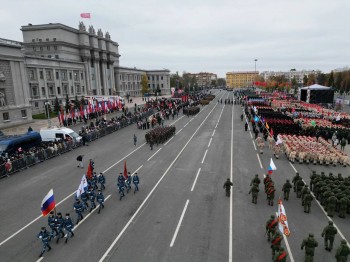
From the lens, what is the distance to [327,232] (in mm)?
10883

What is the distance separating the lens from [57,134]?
30516 mm

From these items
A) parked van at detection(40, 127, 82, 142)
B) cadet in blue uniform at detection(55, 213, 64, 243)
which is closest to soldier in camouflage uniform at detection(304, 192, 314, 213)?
cadet in blue uniform at detection(55, 213, 64, 243)

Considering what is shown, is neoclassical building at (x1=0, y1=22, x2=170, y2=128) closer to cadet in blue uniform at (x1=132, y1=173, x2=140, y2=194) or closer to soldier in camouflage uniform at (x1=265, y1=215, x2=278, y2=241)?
cadet in blue uniform at (x1=132, y1=173, x2=140, y2=194)

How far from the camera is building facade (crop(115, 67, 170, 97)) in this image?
10790 centimetres

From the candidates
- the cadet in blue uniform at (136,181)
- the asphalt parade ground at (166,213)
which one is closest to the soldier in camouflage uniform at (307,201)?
the asphalt parade ground at (166,213)

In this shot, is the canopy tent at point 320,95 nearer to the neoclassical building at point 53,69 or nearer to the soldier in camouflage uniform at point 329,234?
the neoclassical building at point 53,69

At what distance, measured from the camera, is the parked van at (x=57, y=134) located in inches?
1190

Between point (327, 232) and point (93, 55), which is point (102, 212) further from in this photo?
point (93, 55)

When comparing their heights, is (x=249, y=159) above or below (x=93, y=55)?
below

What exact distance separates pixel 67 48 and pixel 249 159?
68.2 meters

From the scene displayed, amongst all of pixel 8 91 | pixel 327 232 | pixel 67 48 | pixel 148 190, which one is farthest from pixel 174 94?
pixel 327 232

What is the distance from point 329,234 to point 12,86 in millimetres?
48797

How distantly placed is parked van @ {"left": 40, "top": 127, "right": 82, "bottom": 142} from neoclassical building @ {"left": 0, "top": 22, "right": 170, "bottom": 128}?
57.4 feet

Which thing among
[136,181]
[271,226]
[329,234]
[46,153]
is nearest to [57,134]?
[46,153]
